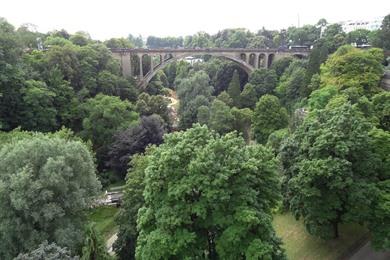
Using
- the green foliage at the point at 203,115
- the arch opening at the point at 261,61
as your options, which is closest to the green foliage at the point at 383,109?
the green foliage at the point at 203,115

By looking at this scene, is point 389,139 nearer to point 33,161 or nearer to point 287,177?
point 287,177

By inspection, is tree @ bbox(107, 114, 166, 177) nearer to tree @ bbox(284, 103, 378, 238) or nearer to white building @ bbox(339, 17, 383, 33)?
tree @ bbox(284, 103, 378, 238)

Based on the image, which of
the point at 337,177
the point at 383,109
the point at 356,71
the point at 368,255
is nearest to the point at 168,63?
the point at 356,71

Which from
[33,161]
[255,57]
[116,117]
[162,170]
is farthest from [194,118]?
[162,170]

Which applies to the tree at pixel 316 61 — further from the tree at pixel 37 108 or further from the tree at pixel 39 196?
the tree at pixel 39 196

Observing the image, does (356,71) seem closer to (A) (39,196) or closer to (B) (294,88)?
(B) (294,88)
